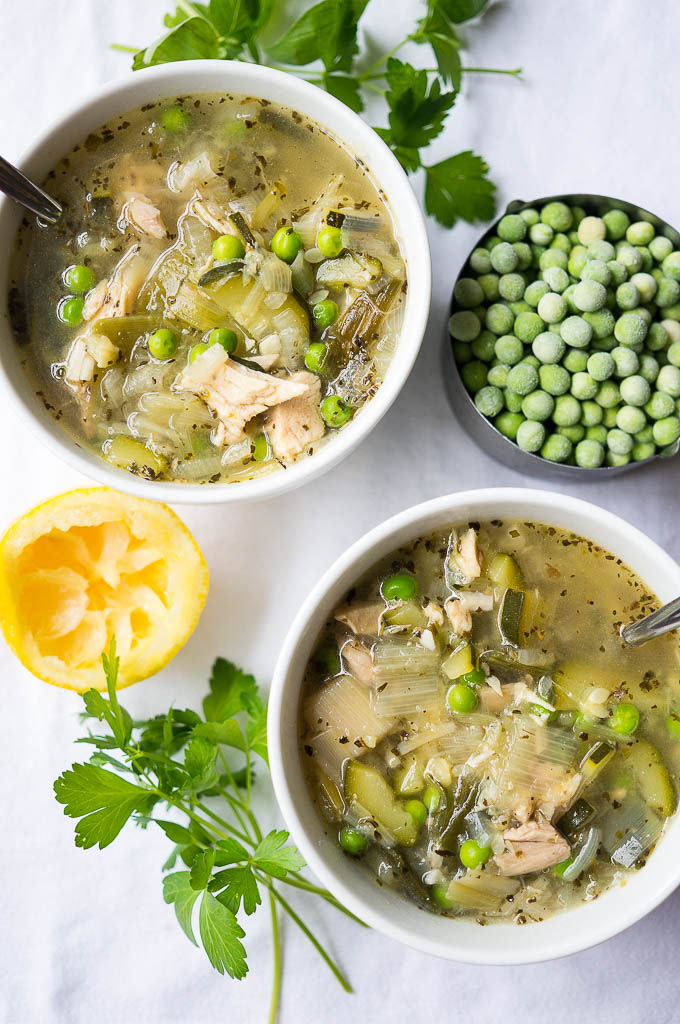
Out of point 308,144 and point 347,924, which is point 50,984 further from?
point 308,144

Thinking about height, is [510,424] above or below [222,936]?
above

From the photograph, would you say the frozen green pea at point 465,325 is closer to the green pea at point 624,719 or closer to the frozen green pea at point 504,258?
the frozen green pea at point 504,258

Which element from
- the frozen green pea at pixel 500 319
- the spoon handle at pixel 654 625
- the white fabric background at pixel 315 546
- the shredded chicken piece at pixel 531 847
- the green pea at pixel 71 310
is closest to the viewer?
the spoon handle at pixel 654 625

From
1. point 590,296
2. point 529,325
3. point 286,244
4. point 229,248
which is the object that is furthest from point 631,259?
point 229,248

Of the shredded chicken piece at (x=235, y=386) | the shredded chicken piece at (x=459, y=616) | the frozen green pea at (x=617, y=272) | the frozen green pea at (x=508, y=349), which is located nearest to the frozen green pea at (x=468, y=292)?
the frozen green pea at (x=508, y=349)

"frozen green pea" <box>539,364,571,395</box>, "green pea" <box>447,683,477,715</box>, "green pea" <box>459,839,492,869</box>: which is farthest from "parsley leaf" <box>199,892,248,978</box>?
"frozen green pea" <box>539,364,571,395</box>

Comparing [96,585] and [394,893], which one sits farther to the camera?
[96,585]

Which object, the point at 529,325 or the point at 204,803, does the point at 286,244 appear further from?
the point at 204,803

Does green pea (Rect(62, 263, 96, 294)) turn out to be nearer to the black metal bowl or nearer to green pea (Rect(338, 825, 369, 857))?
the black metal bowl
